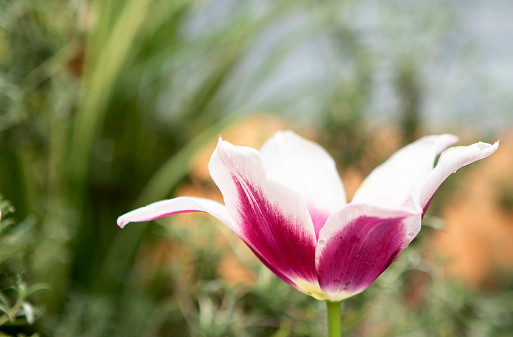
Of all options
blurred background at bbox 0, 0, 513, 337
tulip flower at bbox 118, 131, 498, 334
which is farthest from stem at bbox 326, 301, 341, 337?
blurred background at bbox 0, 0, 513, 337

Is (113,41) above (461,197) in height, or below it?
above

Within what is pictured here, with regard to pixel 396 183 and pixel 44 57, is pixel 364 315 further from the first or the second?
pixel 44 57

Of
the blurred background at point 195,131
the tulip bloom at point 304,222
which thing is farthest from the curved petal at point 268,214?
the blurred background at point 195,131

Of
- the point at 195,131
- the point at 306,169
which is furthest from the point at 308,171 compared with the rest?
the point at 195,131

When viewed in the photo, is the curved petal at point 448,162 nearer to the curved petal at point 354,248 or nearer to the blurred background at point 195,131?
the curved petal at point 354,248

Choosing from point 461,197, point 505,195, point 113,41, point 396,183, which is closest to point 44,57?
point 113,41

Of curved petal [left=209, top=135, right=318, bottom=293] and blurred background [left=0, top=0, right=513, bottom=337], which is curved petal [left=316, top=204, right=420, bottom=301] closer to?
curved petal [left=209, top=135, right=318, bottom=293]

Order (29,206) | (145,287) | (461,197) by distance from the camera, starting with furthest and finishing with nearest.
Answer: (461,197) < (145,287) < (29,206)
